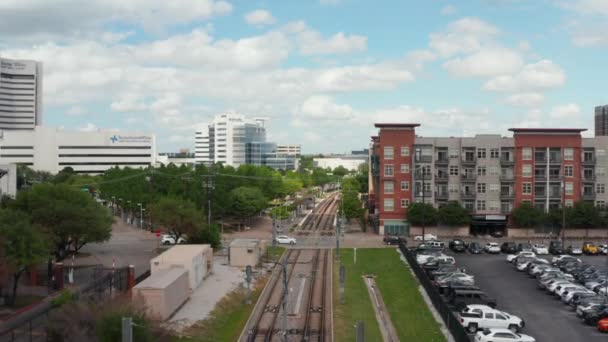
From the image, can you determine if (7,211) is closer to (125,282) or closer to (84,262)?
(125,282)

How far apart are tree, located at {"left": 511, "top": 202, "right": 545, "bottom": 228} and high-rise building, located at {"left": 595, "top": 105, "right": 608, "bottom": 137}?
5027 cm

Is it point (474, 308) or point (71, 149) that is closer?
point (474, 308)

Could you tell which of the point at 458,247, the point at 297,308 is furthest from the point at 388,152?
the point at 297,308

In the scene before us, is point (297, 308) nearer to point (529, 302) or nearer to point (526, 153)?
point (529, 302)

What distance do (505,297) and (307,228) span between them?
50870 millimetres

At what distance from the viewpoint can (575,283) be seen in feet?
152

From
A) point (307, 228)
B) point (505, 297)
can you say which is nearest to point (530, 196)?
point (307, 228)

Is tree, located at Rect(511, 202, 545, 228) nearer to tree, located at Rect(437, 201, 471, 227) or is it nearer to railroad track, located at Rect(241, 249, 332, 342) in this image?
tree, located at Rect(437, 201, 471, 227)

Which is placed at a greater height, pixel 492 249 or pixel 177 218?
pixel 177 218

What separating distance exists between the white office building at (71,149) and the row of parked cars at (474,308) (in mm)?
134604

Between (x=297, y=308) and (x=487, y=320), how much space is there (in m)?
11.7

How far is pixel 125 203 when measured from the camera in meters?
102

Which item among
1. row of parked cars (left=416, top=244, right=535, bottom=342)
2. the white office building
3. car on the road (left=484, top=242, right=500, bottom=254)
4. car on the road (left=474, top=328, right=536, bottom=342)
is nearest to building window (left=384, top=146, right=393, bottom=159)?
Answer: car on the road (left=484, top=242, right=500, bottom=254)

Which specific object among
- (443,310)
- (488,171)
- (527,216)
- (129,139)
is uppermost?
(129,139)
